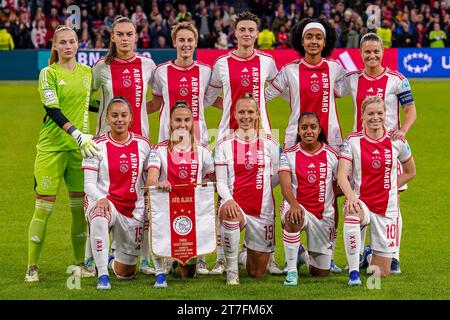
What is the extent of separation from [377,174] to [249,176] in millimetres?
1021

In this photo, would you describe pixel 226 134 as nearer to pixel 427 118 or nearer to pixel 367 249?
pixel 367 249

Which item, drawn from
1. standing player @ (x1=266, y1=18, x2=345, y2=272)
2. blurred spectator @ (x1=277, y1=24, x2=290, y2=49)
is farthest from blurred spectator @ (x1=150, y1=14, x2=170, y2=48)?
standing player @ (x1=266, y1=18, x2=345, y2=272)

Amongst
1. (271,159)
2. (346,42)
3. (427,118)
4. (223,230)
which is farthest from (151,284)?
(346,42)

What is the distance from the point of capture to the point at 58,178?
25.5 ft

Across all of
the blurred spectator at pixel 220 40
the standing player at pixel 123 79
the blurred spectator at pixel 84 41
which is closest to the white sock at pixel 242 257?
the standing player at pixel 123 79

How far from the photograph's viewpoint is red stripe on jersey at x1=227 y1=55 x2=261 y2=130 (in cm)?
827

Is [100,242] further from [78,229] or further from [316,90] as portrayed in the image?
[316,90]

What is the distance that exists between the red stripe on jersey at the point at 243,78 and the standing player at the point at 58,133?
4.03 feet

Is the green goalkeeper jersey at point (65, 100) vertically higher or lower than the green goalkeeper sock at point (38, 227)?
higher

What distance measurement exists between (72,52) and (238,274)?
223 cm

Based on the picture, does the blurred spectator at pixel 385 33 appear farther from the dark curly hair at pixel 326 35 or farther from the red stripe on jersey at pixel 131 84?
the red stripe on jersey at pixel 131 84

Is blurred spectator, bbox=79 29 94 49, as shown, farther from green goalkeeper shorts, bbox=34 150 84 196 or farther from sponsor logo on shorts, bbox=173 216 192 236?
sponsor logo on shorts, bbox=173 216 192 236

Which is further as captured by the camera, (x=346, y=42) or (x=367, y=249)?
(x=346, y=42)

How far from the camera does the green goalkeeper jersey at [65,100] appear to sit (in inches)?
305
